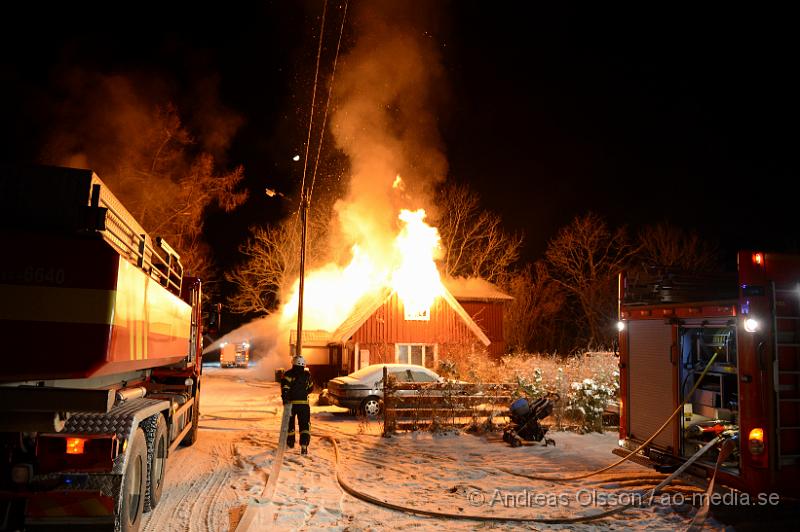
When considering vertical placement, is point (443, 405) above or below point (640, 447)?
below

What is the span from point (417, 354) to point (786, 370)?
1913 cm

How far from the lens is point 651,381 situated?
7.80 meters

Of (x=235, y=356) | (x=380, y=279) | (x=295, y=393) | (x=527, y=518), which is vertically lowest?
(x=235, y=356)

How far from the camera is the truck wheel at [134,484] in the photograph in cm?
511

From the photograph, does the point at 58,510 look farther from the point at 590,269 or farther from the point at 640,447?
the point at 590,269

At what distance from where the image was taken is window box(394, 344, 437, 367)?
80.2 feet

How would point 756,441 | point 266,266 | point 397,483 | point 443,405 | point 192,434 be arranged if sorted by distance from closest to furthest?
point 756,441, point 397,483, point 192,434, point 443,405, point 266,266

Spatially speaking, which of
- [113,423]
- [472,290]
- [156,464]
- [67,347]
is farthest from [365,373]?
[472,290]

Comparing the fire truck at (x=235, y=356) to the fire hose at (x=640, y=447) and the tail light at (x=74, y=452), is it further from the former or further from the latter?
the tail light at (x=74, y=452)

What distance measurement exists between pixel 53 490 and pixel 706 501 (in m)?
6.47

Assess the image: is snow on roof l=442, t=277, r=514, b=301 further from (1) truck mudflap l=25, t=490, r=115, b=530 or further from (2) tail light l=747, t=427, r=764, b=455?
(1) truck mudflap l=25, t=490, r=115, b=530

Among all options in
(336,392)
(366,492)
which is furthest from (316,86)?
(366,492)

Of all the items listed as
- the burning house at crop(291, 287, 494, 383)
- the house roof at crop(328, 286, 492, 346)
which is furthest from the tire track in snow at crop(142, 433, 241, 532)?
the burning house at crop(291, 287, 494, 383)

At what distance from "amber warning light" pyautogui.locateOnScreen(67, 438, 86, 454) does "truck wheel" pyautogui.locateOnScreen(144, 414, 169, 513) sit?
5.30 ft
